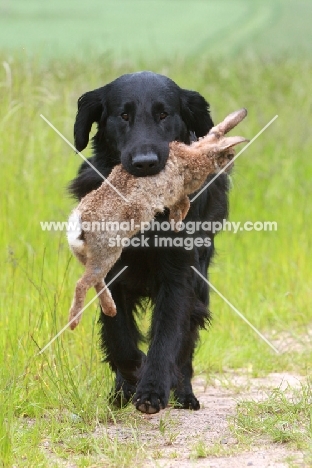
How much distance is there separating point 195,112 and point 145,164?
0.93 m

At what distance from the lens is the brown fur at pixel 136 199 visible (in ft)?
11.1

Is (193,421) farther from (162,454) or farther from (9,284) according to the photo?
(9,284)

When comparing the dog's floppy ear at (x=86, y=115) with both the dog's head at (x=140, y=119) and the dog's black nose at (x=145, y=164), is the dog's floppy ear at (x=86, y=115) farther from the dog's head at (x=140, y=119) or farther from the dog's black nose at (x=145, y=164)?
the dog's black nose at (x=145, y=164)

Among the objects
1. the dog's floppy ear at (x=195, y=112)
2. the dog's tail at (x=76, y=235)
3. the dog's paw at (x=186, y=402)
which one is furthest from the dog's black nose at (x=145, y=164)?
the dog's paw at (x=186, y=402)

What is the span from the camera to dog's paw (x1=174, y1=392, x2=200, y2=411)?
450 cm

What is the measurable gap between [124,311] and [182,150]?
984 millimetres

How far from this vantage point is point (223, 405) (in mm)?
4445

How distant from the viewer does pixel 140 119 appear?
402 cm

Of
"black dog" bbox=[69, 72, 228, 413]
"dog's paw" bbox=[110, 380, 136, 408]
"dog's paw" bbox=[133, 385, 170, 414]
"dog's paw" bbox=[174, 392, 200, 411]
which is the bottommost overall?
"dog's paw" bbox=[174, 392, 200, 411]

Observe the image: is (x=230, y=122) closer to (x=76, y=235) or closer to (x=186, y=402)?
(x=76, y=235)

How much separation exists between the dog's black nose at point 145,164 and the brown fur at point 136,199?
→ 3cm

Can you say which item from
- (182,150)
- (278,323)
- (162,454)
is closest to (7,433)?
(162,454)

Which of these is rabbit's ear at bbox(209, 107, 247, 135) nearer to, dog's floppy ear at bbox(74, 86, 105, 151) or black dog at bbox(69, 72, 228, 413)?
black dog at bbox(69, 72, 228, 413)

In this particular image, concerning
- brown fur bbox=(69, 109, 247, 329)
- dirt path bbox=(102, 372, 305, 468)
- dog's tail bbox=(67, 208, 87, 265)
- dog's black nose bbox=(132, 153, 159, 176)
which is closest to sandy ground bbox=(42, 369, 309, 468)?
dirt path bbox=(102, 372, 305, 468)
